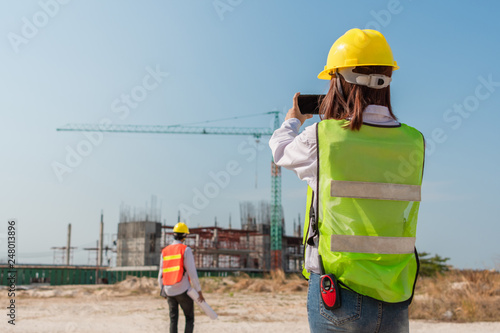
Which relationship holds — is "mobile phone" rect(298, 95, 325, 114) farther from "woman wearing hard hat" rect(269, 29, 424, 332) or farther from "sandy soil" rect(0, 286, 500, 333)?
"sandy soil" rect(0, 286, 500, 333)

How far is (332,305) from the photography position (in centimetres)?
154

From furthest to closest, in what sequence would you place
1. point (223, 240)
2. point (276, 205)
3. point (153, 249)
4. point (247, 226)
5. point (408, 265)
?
point (276, 205)
point (247, 226)
point (223, 240)
point (153, 249)
point (408, 265)

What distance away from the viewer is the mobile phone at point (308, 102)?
1873 mm

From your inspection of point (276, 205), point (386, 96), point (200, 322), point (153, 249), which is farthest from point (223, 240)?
point (386, 96)

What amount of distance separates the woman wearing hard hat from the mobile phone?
0.40 ft

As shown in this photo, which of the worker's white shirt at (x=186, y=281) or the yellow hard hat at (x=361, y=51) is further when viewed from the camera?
the worker's white shirt at (x=186, y=281)

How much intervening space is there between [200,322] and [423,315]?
413 cm

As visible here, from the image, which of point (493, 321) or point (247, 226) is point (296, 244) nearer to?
point (247, 226)

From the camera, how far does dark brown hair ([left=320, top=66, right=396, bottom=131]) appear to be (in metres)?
1.72

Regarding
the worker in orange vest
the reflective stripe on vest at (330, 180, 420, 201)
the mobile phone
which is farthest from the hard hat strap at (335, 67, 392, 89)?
the worker in orange vest

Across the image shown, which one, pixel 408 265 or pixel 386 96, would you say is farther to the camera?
pixel 386 96

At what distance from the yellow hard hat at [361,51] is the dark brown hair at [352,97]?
0.08 ft

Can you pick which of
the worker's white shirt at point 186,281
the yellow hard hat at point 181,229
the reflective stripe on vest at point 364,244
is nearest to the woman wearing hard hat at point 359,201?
the reflective stripe on vest at point 364,244

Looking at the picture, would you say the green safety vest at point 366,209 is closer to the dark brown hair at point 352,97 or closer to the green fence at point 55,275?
the dark brown hair at point 352,97
